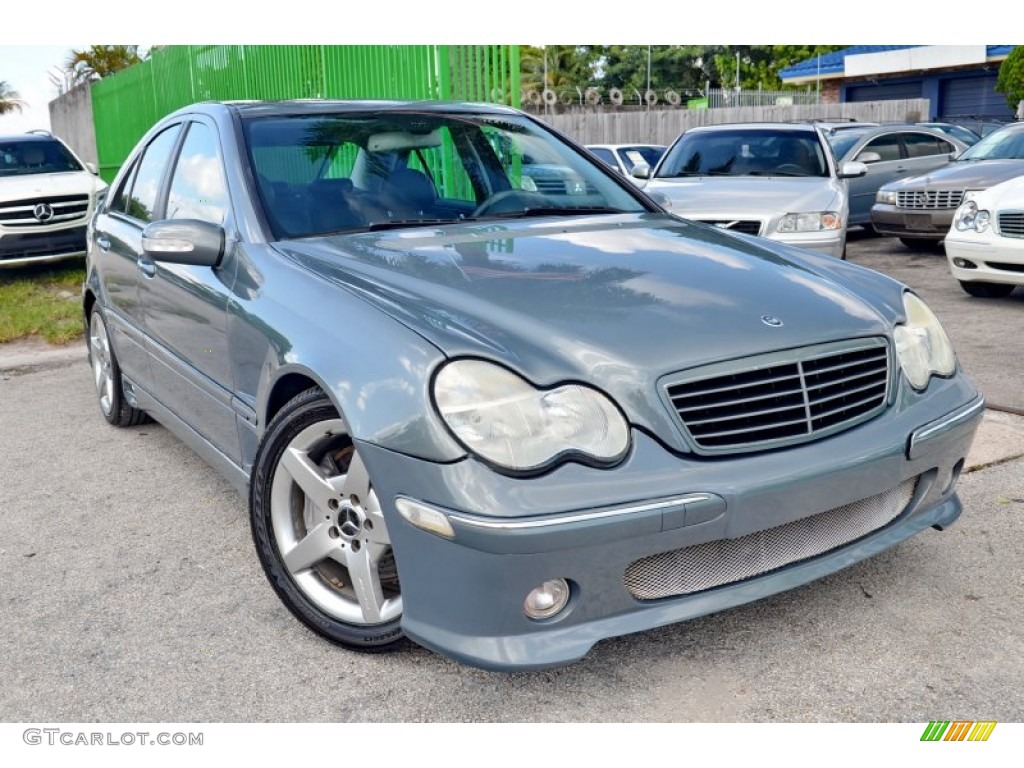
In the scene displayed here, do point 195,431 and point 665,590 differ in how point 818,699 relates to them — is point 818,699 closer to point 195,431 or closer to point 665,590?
point 665,590

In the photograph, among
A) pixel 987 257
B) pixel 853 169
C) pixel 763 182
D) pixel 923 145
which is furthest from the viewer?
pixel 923 145

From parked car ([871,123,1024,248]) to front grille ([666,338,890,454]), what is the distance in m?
7.91

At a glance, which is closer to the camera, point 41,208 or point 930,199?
point 930,199

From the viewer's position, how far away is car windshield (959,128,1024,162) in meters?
10.2

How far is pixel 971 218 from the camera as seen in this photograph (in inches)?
317

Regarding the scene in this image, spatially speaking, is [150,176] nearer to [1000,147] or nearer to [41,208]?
[41,208]

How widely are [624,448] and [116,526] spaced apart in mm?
2397

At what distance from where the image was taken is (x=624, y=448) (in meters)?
2.42

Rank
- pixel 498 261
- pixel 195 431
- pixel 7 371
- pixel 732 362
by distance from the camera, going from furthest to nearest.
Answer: pixel 7 371 → pixel 195 431 → pixel 498 261 → pixel 732 362

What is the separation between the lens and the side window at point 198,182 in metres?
3.67

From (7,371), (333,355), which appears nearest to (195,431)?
(333,355)

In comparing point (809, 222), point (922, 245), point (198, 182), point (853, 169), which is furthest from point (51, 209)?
point (922, 245)

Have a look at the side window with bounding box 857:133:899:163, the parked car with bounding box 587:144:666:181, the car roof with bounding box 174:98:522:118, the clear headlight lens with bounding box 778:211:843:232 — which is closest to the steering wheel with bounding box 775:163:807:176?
the clear headlight lens with bounding box 778:211:843:232

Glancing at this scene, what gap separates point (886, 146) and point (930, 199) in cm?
307
